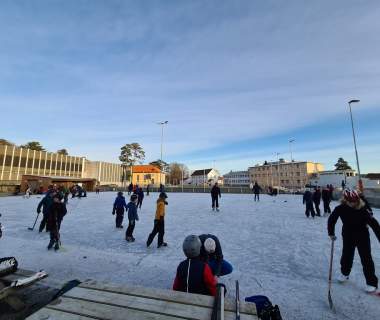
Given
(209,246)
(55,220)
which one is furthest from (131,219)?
(209,246)

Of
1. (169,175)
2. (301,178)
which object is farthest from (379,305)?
(169,175)

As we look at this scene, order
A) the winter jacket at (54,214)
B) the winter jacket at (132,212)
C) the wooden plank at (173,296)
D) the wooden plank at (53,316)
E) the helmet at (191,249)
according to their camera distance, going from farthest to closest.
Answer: the winter jacket at (132,212) → the winter jacket at (54,214) → the helmet at (191,249) → the wooden plank at (173,296) → the wooden plank at (53,316)

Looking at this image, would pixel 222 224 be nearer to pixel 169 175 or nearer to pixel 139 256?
pixel 139 256

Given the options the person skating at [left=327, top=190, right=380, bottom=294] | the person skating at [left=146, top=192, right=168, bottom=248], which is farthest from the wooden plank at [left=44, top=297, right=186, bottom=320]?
the person skating at [left=146, top=192, right=168, bottom=248]

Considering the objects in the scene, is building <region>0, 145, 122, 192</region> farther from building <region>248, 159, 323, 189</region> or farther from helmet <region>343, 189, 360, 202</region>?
building <region>248, 159, 323, 189</region>

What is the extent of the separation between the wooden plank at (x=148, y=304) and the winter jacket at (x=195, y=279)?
70 cm

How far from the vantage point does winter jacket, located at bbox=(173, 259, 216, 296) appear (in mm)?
2580

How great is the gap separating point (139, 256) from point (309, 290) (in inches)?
151

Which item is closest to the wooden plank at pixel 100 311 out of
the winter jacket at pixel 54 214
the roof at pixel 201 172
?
the winter jacket at pixel 54 214

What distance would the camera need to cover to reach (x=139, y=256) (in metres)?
5.95

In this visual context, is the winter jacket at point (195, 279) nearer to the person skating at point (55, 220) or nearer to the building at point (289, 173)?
the person skating at point (55, 220)

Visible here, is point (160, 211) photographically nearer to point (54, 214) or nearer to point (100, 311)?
point (54, 214)

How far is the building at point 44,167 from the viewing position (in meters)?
54.9

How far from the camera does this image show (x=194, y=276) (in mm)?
2623
